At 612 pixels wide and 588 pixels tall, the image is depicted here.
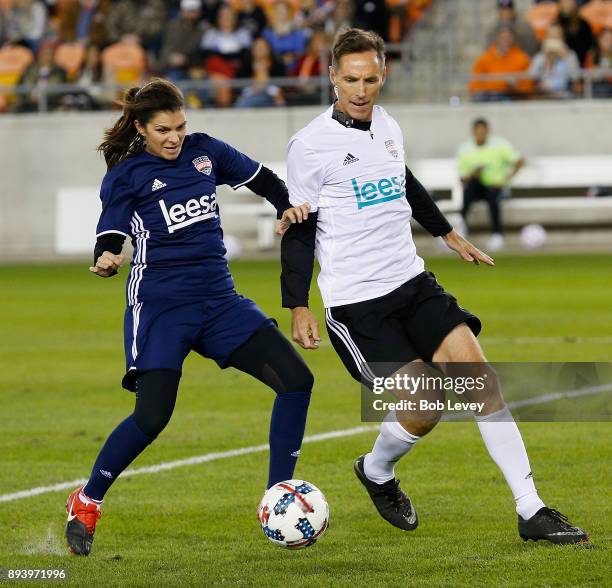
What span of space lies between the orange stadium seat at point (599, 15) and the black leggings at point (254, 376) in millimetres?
18454

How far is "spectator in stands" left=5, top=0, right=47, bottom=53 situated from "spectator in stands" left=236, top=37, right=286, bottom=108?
15.9 ft

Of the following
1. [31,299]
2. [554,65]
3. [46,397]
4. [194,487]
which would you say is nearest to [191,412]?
[46,397]

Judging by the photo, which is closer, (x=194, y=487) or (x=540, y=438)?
(x=194, y=487)

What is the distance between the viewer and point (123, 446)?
5988mm

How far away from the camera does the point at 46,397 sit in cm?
1045

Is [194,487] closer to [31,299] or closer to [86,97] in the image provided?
[31,299]

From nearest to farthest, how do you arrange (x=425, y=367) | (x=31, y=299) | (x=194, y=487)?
(x=425, y=367) → (x=194, y=487) → (x=31, y=299)

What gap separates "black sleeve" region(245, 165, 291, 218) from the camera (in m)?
6.36

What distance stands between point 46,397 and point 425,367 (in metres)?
5.10

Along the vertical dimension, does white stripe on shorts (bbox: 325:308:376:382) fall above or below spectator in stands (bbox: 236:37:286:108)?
above

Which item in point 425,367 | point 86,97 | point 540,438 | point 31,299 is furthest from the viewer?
point 86,97

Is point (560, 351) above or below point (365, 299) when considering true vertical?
below

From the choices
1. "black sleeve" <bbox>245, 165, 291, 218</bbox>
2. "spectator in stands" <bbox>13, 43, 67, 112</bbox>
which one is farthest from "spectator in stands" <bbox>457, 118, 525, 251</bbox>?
"black sleeve" <bbox>245, 165, 291, 218</bbox>

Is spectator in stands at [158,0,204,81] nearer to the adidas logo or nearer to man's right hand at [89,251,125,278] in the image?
the adidas logo
